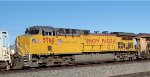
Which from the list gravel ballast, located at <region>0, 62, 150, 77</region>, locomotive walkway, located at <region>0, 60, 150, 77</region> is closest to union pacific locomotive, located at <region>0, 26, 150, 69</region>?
locomotive walkway, located at <region>0, 60, 150, 77</region>

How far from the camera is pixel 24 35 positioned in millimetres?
23312

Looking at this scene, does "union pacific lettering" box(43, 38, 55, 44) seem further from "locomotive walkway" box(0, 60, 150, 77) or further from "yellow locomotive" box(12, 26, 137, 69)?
"locomotive walkway" box(0, 60, 150, 77)

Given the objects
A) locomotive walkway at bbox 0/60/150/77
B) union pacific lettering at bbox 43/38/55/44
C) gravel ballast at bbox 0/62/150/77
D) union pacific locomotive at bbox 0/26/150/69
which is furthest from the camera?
union pacific lettering at bbox 43/38/55/44

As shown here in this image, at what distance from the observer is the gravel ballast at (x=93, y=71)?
671 inches

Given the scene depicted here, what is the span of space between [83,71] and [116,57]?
11.6 m

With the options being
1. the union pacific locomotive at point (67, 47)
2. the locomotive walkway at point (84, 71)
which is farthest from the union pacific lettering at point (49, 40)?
the locomotive walkway at point (84, 71)

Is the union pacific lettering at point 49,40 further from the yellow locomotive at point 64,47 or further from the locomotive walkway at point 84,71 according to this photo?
the locomotive walkway at point 84,71

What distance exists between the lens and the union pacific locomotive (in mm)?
22594

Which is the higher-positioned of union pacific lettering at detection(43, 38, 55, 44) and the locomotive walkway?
union pacific lettering at detection(43, 38, 55, 44)

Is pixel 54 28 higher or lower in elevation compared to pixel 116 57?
higher

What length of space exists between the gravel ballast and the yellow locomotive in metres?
4.09

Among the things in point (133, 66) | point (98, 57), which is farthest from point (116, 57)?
point (133, 66)

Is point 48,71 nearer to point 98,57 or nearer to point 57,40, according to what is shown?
point 57,40

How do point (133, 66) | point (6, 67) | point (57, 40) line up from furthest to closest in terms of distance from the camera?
point (57, 40)
point (133, 66)
point (6, 67)
